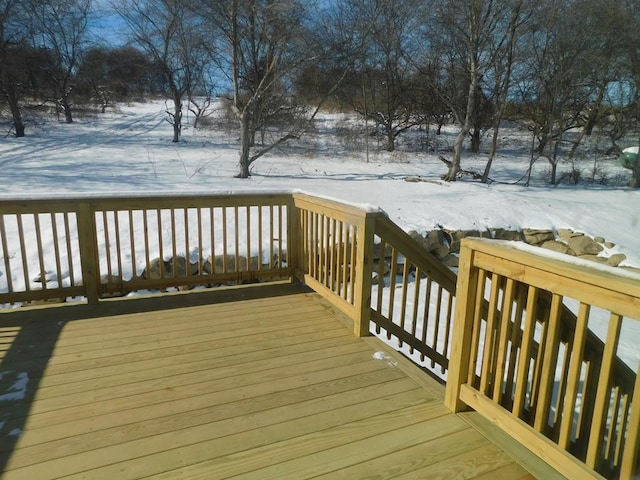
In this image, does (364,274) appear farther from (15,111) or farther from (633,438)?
(15,111)

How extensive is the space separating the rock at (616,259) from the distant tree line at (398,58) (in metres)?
5.88

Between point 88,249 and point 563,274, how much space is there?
3478 millimetres

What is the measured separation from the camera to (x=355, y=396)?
2.45 meters

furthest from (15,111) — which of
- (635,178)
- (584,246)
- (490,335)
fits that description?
(635,178)

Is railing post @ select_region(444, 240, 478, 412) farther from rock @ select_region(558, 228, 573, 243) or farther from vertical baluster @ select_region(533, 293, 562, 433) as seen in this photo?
rock @ select_region(558, 228, 573, 243)

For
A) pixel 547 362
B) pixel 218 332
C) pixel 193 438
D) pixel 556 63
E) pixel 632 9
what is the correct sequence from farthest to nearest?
pixel 556 63 < pixel 632 9 < pixel 218 332 < pixel 193 438 < pixel 547 362

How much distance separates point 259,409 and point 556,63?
528 inches

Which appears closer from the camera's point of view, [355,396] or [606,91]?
[355,396]

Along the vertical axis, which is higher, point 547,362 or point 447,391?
point 547,362

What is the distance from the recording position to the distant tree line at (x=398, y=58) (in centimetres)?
1159

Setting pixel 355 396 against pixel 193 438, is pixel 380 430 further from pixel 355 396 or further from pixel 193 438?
pixel 193 438

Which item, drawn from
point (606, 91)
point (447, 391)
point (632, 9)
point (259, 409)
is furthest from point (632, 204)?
point (259, 409)

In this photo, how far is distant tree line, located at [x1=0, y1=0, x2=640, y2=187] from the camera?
11.6 meters

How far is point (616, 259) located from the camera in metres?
7.45
